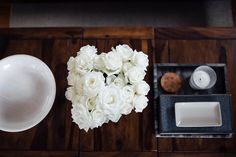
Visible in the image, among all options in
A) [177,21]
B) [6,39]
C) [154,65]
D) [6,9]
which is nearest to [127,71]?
[154,65]

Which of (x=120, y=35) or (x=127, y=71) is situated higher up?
(x=120, y=35)

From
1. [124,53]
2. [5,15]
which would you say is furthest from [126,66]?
[5,15]

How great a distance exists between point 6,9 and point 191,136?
1001 mm

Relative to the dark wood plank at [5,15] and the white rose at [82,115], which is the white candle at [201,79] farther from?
the dark wood plank at [5,15]

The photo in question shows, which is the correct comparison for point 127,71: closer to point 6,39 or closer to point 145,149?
point 145,149

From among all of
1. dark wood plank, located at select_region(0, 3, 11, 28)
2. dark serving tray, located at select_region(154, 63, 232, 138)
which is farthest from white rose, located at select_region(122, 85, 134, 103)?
dark wood plank, located at select_region(0, 3, 11, 28)

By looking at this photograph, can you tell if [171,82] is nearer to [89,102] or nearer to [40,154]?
[89,102]

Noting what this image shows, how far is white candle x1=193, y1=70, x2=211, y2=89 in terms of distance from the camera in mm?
766

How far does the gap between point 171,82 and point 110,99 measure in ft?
0.90

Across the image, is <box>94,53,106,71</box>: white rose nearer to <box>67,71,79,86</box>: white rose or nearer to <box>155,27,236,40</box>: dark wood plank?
<box>67,71,79,86</box>: white rose

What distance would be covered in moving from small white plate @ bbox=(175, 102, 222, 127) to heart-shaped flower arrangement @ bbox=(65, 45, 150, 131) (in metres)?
0.16

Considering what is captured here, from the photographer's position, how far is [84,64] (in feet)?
1.94

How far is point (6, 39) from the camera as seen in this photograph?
82cm

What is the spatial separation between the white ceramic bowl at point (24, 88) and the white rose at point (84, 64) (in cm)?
16
